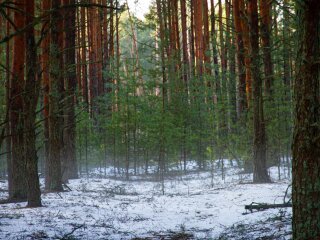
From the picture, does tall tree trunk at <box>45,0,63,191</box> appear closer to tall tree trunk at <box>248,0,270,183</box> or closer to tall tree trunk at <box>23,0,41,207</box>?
tall tree trunk at <box>23,0,41,207</box>

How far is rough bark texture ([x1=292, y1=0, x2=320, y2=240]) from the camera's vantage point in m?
4.08

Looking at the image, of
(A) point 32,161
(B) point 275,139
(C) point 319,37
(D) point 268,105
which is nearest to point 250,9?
(D) point 268,105

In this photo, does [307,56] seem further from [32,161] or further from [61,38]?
[61,38]

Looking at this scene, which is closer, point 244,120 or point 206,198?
point 206,198

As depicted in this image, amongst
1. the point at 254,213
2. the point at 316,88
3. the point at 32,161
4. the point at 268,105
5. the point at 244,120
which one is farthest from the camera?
the point at 244,120

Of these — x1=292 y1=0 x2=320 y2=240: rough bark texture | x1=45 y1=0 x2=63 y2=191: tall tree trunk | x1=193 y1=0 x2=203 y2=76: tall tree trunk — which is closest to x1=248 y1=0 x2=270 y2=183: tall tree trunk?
x1=45 y1=0 x2=63 y2=191: tall tree trunk

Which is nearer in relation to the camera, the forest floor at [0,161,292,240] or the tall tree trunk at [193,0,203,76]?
the forest floor at [0,161,292,240]

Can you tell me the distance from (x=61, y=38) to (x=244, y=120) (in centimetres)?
762

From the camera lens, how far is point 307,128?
161 inches

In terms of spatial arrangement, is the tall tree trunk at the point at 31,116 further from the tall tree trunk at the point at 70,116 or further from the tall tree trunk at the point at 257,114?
the tall tree trunk at the point at 70,116

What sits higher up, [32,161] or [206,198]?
[32,161]

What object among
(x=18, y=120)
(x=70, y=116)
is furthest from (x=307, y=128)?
(x=70, y=116)

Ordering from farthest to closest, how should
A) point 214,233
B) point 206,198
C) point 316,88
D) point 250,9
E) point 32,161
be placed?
1. point 250,9
2. point 206,198
3. point 32,161
4. point 214,233
5. point 316,88

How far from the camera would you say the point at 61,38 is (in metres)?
15.2
